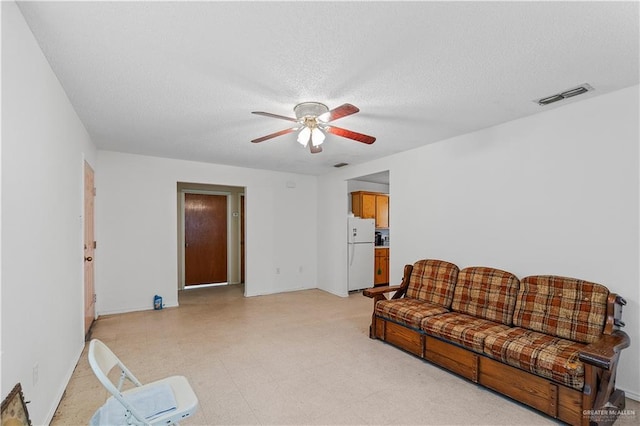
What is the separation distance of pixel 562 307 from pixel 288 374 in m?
2.32

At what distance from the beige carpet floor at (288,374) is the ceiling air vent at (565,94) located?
237 cm

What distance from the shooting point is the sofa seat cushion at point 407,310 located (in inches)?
126

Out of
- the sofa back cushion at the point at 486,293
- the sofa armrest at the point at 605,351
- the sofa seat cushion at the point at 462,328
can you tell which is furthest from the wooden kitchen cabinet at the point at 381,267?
Result: the sofa armrest at the point at 605,351

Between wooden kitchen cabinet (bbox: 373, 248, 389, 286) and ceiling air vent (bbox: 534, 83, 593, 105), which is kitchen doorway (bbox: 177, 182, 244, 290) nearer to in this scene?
wooden kitchen cabinet (bbox: 373, 248, 389, 286)

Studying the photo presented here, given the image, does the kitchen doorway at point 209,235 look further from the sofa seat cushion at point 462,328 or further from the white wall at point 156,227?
the sofa seat cushion at point 462,328

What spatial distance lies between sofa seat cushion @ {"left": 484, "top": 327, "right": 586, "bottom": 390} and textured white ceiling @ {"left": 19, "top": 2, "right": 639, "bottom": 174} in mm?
1918

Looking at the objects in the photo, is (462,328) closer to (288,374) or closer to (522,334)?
(522,334)

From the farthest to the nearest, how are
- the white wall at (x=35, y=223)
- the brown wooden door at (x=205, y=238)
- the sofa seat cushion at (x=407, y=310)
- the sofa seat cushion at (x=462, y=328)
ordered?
the brown wooden door at (x=205, y=238) < the sofa seat cushion at (x=407, y=310) < the sofa seat cushion at (x=462, y=328) < the white wall at (x=35, y=223)

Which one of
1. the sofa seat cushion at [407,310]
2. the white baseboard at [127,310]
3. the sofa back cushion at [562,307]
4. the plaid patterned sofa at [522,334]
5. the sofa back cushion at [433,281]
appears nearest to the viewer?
the plaid patterned sofa at [522,334]

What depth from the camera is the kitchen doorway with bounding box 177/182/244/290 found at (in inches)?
261

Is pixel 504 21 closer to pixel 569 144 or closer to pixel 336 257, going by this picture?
pixel 569 144

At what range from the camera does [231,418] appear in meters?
2.23

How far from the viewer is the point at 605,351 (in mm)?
2021

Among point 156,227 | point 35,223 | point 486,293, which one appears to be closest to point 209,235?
point 156,227
